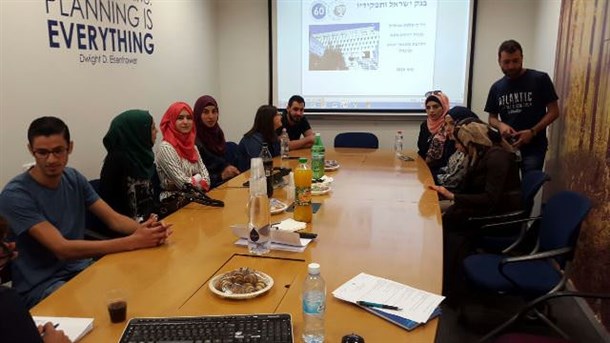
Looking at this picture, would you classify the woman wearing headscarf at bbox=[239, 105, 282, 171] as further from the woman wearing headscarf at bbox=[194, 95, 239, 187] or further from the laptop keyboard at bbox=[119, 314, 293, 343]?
the laptop keyboard at bbox=[119, 314, 293, 343]

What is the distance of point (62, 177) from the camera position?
2016mm

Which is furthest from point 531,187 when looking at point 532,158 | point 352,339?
point 352,339

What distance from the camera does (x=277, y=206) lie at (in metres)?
2.34

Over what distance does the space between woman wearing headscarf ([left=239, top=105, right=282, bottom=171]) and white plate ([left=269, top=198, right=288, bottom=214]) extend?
1521 mm

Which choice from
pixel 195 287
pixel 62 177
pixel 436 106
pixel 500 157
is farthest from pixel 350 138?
pixel 195 287

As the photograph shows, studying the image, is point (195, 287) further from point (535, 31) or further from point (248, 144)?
point (535, 31)

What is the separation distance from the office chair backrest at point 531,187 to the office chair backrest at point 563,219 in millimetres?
315

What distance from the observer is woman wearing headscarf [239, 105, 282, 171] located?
13.0ft

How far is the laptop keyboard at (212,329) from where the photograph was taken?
1129 millimetres

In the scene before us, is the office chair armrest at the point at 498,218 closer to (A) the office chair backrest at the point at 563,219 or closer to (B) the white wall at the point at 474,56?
(A) the office chair backrest at the point at 563,219

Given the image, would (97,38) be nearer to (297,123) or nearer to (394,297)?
(297,123)

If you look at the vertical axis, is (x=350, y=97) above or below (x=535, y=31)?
below

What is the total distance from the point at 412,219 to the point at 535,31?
3.64 m

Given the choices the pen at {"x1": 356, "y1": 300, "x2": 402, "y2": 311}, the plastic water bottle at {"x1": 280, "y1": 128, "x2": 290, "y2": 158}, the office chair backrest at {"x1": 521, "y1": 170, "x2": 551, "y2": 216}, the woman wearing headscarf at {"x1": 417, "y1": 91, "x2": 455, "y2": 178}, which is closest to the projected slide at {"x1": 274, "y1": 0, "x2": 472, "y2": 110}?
the woman wearing headscarf at {"x1": 417, "y1": 91, "x2": 455, "y2": 178}
